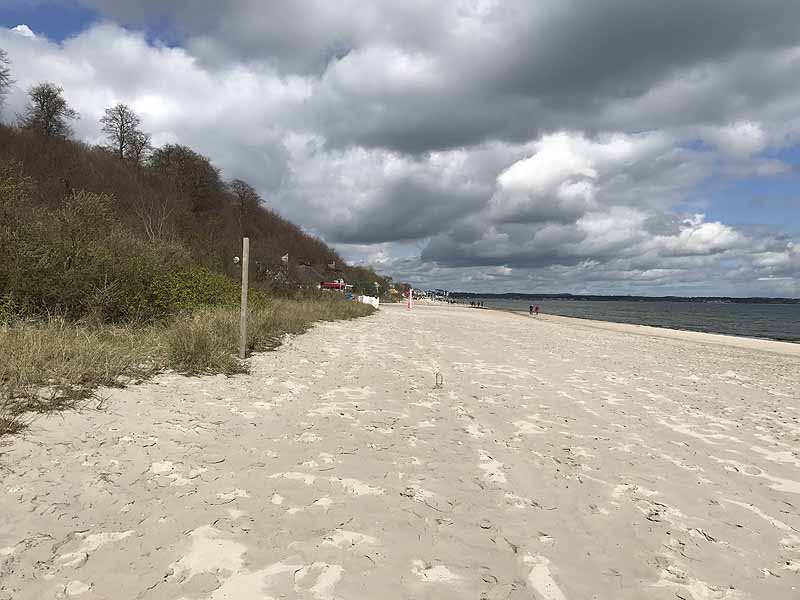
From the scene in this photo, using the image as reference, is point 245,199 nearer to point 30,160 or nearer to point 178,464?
point 30,160

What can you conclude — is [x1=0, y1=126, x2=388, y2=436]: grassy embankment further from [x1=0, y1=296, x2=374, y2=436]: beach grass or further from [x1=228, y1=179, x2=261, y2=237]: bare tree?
[x1=228, y1=179, x2=261, y2=237]: bare tree

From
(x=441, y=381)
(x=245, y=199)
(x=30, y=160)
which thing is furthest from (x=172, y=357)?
(x=245, y=199)

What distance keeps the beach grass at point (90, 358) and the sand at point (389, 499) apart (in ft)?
1.02

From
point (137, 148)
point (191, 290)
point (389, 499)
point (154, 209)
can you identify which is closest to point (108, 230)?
point (191, 290)

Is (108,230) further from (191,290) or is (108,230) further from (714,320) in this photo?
(714,320)

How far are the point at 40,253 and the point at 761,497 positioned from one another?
12.1 m

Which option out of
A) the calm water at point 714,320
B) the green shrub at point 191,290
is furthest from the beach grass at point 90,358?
the calm water at point 714,320

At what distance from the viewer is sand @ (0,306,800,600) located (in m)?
2.61

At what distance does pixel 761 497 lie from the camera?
3994 mm

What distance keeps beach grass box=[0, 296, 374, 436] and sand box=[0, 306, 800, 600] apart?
1.02ft

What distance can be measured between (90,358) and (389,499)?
4.54m

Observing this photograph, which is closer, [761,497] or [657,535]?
[657,535]

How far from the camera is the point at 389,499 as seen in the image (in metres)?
3.58

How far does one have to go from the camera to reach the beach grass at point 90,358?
4.54 meters
